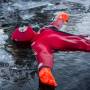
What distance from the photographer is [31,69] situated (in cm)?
681

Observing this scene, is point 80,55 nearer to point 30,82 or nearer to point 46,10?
point 30,82

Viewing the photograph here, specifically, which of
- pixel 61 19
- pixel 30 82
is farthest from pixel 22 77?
pixel 61 19

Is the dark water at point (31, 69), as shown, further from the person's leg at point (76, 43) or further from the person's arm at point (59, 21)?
the person's arm at point (59, 21)

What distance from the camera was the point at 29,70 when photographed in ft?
22.2

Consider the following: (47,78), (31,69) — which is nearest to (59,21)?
(31,69)

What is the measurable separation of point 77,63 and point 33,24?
329 centimetres

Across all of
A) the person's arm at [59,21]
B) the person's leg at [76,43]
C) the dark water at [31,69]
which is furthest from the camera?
the person's arm at [59,21]

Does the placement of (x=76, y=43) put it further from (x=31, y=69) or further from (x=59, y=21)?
(x=59, y=21)

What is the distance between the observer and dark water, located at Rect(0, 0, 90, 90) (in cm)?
611

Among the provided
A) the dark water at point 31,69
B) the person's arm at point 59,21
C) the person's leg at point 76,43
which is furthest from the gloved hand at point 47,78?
the person's arm at point 59,21

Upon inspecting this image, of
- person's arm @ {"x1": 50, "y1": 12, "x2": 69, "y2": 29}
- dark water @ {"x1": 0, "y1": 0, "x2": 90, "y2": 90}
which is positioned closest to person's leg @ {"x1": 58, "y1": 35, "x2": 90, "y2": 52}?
dark water @ {"x1": 0, "y1": 0, "x2": 90, "y2": 90}

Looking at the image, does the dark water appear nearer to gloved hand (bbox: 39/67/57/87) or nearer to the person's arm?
gloved hand (bbox: 39/67/57/87)

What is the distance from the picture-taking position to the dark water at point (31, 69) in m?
6.11

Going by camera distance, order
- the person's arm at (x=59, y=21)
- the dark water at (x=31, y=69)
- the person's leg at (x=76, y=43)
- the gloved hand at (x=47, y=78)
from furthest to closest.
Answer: the person's arm at (x=59, y=21)
the person's leg at (x=76, y=43)
the dark water at (x=31, y=69)
the gloved hand at (x=47, y=78)
